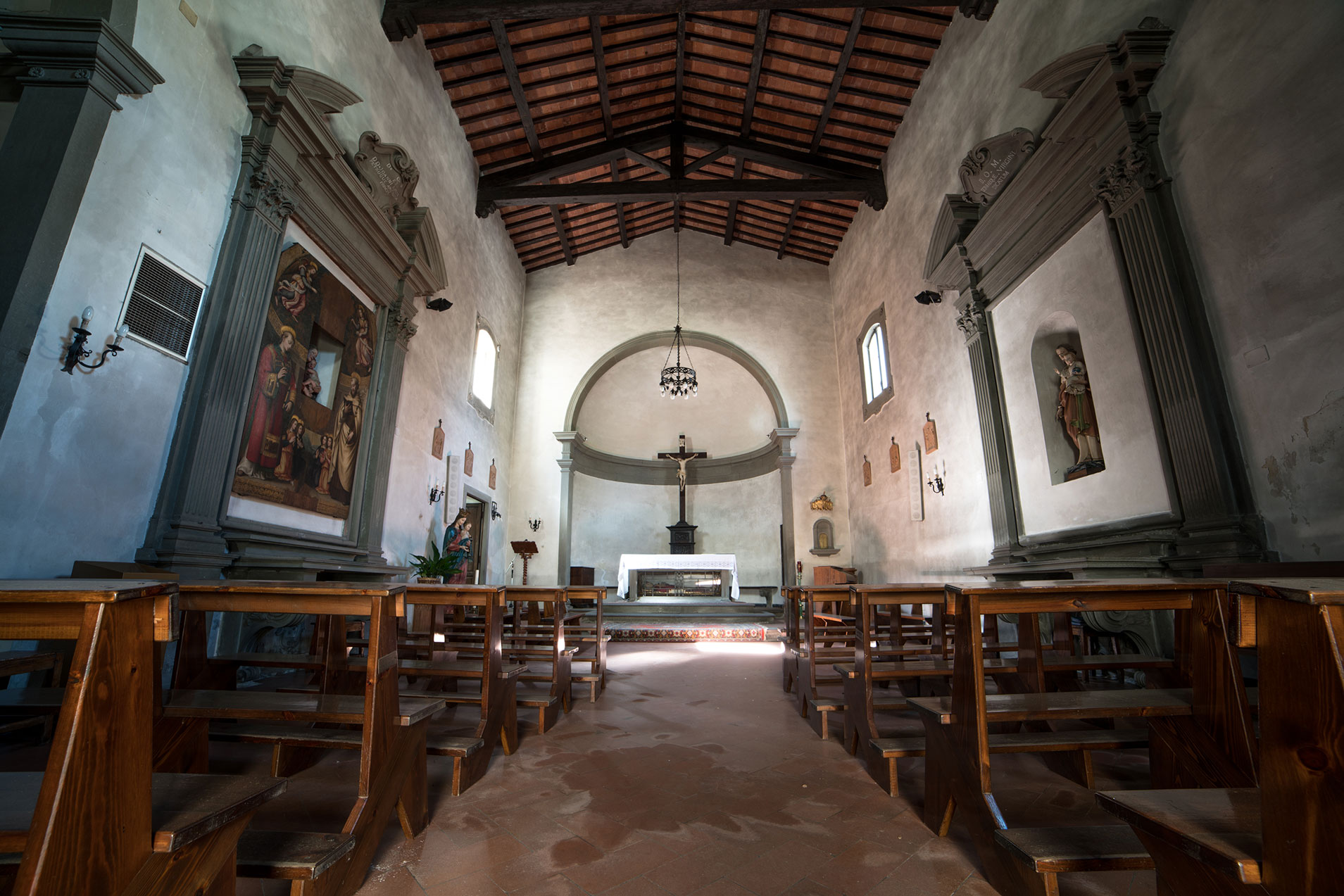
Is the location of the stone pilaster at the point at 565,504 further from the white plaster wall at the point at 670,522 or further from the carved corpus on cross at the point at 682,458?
the carved corpus on cross at the point at 682,458

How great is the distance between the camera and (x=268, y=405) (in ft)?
16.2

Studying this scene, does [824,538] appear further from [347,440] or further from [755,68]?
[347,440]

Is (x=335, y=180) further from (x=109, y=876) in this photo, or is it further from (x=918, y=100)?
(x=918, y=100)

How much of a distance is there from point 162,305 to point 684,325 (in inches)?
378

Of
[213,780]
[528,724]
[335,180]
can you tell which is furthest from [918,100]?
[213,780]

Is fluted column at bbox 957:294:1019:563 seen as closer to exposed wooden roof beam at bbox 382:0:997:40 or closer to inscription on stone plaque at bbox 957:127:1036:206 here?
inscription on stone plaque at bbox 957:127:1036:206

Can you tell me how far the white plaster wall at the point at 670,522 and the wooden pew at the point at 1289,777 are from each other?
11996 mm


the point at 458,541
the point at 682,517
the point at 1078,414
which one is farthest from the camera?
the point at 682,517

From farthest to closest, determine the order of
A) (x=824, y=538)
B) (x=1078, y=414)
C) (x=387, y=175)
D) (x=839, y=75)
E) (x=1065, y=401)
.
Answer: (x=824, y=538) → (x=839, y=75) → (x=387, y=175) → (x=1065, y=401) → (x=1078, y=414)

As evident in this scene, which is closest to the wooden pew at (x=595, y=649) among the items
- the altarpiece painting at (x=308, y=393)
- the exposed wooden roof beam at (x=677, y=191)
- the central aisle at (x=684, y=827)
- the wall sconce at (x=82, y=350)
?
the central aisle at (x=684, y=827)

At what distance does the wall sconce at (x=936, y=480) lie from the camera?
7.64 m

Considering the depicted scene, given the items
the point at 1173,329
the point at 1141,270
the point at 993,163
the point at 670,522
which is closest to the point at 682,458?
the point at 670,522

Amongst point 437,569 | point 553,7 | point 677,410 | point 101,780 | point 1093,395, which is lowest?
point 101,780

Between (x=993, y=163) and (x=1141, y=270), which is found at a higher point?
(x=993, y=163)
